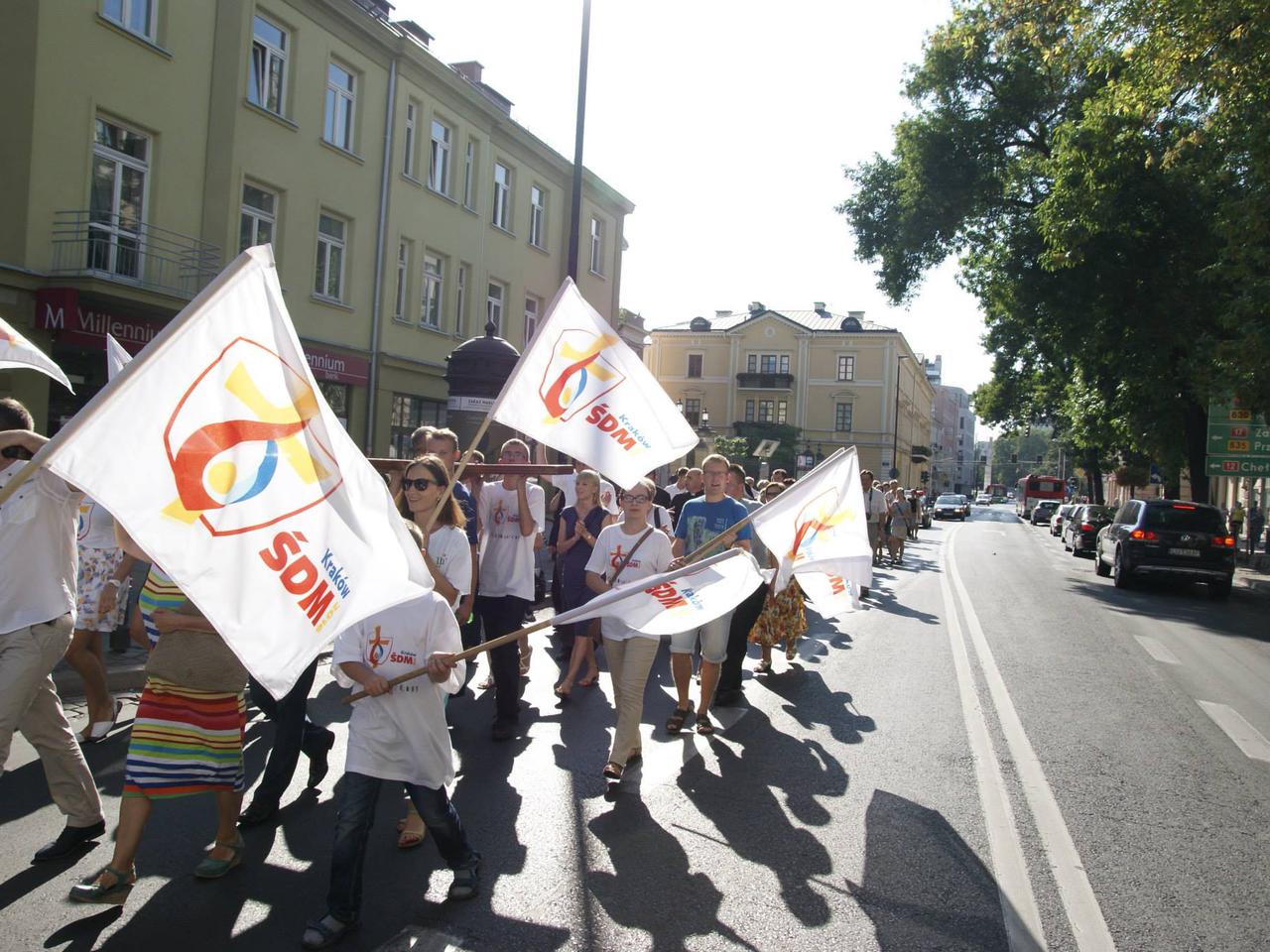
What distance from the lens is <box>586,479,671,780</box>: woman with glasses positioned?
5469 millimetres

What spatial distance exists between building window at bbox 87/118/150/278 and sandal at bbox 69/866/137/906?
13.7m

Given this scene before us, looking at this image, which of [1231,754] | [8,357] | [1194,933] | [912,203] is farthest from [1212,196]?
[8,357]

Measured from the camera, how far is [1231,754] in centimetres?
675

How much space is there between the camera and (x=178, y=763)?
3.85 metres

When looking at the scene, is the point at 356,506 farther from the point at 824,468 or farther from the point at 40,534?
the point at 824,468

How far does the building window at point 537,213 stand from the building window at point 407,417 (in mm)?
7029

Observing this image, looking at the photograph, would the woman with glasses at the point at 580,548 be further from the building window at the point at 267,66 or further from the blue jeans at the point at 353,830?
the building window at the point at 267,66

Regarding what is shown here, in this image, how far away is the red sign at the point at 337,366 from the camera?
66.8 feet

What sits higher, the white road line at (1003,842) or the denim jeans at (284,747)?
the denim jeans at (284,747)

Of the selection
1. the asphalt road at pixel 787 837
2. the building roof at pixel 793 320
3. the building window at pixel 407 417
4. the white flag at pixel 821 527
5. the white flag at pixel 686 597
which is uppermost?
the building roof at pixel 793 320

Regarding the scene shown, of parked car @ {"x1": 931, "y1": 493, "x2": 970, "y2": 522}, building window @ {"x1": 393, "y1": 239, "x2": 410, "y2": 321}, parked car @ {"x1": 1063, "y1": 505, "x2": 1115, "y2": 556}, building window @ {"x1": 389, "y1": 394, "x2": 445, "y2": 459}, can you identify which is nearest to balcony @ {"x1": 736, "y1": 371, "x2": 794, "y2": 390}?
parked car @ {"x1": 931, "y1": 493, "x2": 970, "y2": 522}

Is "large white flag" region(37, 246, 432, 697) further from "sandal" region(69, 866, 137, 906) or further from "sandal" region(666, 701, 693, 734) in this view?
"sandal" region(666, 701, 693, 734)

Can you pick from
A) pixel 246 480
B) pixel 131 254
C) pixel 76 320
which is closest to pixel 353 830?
pixel 246 480

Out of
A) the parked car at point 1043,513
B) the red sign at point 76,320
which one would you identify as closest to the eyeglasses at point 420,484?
the red sign at point 76,320
